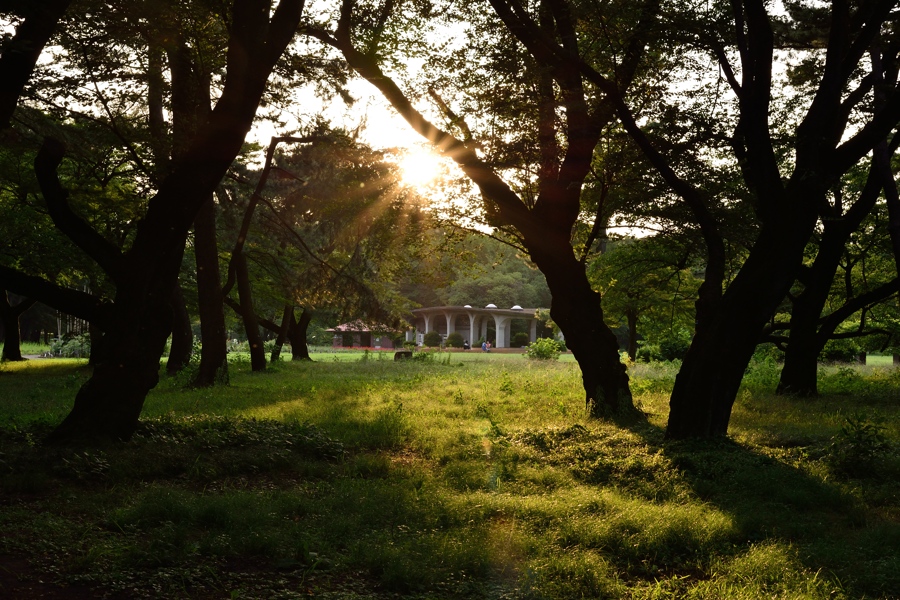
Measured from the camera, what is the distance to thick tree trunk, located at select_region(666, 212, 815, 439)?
883cm

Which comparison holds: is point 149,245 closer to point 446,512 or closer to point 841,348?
point 446,512

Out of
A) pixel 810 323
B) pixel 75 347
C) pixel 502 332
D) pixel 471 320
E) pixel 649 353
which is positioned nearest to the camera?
pixel 810 323

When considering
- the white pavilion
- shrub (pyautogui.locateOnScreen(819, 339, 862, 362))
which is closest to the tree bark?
shrub (pyautogui.locateOnScreen(819, 339, 862, 362))

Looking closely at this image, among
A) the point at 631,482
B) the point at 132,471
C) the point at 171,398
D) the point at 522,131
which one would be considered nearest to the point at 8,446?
the point at 132,471

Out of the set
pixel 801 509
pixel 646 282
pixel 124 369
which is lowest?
pixel 801 509

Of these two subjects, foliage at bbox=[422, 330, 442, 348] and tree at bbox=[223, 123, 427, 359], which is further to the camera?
foliage at bbox=[422, 330, 442, 348]

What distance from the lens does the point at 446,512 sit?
613cm

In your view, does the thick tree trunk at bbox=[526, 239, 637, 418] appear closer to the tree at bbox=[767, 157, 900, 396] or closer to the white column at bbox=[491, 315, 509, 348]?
the tree at bbox=[767, 157, 900, 396]

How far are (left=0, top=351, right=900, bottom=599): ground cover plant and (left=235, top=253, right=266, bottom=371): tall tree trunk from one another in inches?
457

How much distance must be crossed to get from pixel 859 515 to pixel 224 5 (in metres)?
10.1

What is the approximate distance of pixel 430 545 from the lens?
527cm

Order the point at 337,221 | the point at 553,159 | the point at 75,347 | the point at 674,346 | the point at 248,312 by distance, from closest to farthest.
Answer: the point at 553,159, the point at 337,221, the point at 248,312, the point at 674,346, the point at 75,347

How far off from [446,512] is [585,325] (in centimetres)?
681

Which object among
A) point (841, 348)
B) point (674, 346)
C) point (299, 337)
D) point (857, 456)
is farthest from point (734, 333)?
point (299, 337)
